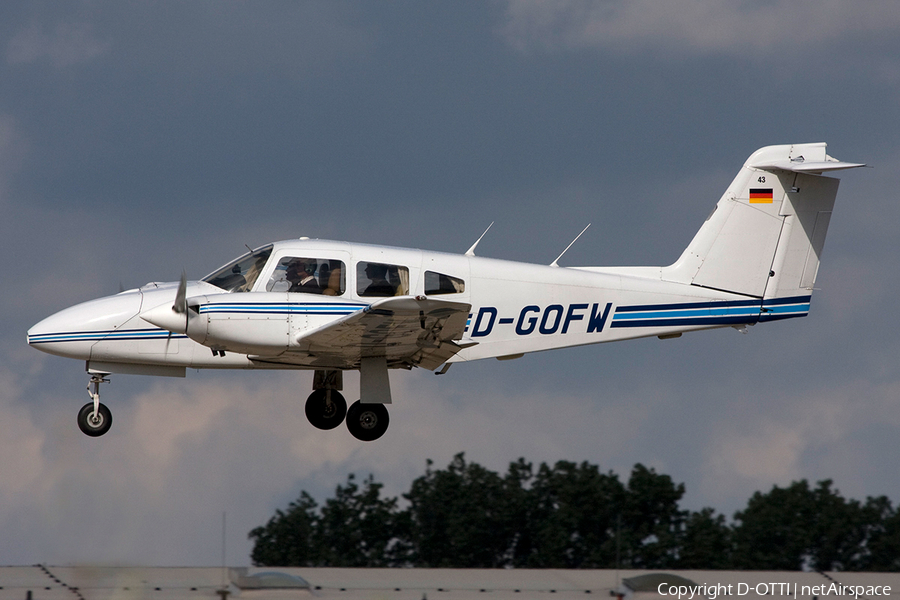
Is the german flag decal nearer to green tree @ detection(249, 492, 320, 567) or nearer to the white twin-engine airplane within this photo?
the white twin-engine airplane

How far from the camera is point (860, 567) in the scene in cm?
2497

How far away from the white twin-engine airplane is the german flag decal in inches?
0.5

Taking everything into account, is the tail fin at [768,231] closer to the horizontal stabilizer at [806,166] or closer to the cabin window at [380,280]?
the horizontal stabilizer at [806,166]

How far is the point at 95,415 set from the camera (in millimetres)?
13234

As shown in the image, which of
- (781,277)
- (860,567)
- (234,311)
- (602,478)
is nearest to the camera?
(234,311)

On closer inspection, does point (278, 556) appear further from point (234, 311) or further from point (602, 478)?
point (234, 311)

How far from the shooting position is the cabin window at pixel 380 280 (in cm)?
1281

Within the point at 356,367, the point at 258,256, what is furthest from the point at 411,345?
the point at 258,256

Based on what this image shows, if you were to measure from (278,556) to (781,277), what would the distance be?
1498cm

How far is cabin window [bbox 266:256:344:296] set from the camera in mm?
12562

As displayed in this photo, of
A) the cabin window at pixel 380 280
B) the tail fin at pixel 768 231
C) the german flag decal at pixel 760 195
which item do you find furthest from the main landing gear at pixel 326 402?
the german flag decal at pixel 760 195

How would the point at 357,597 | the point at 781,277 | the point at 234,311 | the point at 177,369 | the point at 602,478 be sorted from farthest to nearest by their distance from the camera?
the point at 602,478 → the point at 781,277 → the point at 177,369 → the point at 234,311 → the point at 357,597

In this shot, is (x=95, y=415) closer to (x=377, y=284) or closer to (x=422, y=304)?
(x=377, y=284)

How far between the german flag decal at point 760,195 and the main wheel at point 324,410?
6.31 metres
